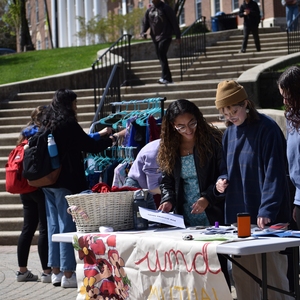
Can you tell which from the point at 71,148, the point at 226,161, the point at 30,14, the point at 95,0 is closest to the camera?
the point at 226,161

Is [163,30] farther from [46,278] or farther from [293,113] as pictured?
[293,113]

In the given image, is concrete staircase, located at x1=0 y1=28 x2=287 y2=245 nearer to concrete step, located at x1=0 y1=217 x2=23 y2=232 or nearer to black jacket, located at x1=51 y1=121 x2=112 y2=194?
concrete step, located at x1=0 y1=217 x2=23 y2=232

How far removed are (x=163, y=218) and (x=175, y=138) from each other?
2.46 ft

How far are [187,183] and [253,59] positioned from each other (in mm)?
13338

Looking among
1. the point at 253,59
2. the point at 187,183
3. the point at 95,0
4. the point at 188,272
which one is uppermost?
the point at 95,0

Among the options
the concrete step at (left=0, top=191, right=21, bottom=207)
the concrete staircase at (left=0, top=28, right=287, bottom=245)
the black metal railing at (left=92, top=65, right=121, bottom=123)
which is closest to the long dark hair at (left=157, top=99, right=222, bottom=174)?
the concrete staircase at (left=0, top=28, right=287, bottom=245)

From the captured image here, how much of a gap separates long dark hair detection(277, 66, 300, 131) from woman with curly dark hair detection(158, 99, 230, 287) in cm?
84

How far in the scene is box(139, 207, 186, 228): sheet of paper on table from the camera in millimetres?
5926

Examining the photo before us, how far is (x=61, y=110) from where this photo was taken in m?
7.99

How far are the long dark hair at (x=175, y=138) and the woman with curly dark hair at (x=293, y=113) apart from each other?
0.80 meters

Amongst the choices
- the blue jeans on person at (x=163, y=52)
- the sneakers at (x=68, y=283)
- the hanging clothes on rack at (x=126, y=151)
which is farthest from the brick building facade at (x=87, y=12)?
the sneakers at (x=68, y=283)

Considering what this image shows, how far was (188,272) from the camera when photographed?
518cm

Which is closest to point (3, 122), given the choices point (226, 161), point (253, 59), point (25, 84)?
point (25, 84)

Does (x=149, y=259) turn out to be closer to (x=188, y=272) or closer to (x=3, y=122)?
(x=188, y=272)
